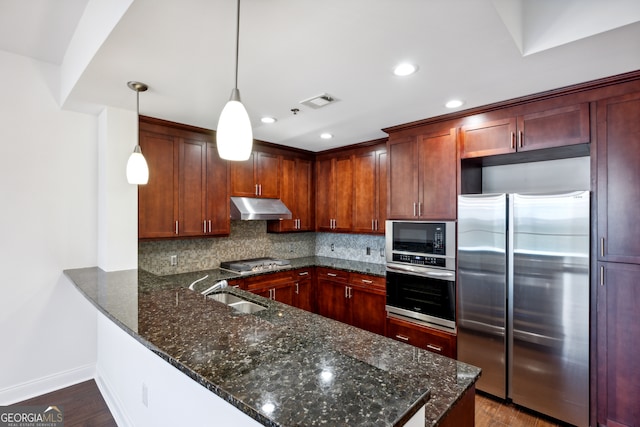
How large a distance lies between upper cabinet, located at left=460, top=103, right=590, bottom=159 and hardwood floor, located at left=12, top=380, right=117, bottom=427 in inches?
146

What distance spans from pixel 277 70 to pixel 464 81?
1.31m

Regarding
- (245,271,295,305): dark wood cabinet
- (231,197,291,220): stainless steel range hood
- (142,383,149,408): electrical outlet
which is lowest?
(142,383,149,408): electrical outlet

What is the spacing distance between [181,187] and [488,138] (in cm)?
304

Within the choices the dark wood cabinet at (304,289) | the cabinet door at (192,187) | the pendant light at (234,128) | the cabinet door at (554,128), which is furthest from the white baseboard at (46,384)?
the cabinet door at (554,128)

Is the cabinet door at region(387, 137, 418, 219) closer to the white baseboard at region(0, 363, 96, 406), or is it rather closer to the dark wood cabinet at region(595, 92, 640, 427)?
the dark wood cabinet at region(595, 92, 640, 427)

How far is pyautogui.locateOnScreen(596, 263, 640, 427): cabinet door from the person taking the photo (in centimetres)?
207

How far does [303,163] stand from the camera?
4523mm

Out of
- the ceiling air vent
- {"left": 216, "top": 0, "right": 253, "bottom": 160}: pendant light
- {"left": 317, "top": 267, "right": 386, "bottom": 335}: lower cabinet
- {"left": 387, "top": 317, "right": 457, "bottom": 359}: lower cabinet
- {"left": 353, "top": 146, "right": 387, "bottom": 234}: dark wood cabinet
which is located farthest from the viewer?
{"left": 353, "top": 146, "right": 387, "bottom": 234}: dark wood cabinet

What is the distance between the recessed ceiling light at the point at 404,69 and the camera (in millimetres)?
1907

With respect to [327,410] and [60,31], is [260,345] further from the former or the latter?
[60,31]

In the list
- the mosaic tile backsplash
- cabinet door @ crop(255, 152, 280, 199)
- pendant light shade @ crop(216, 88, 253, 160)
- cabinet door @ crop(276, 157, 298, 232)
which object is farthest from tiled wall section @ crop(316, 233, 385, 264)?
→ pendant light shade @ crop(216, 88, 253, 160)

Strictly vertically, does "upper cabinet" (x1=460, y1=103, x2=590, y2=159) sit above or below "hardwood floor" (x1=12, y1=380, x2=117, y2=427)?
above

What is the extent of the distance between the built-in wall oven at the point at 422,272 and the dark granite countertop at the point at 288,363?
4.88 ft

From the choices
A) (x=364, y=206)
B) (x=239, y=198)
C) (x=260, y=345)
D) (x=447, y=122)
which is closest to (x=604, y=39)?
(x=447, y=122)
